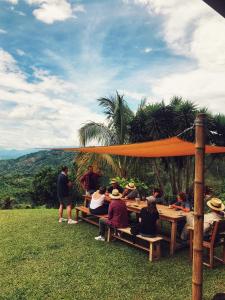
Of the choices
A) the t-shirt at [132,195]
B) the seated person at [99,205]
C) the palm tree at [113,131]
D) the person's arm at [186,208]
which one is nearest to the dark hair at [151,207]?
the person's arm at [186,208]

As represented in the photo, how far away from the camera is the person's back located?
6.19 meters

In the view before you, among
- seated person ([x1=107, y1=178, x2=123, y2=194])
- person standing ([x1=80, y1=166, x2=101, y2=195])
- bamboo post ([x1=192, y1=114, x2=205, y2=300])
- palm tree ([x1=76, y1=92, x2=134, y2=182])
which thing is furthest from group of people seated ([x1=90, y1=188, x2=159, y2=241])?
palm tree ([x1=76, y1=92, x2=134, y2=182])

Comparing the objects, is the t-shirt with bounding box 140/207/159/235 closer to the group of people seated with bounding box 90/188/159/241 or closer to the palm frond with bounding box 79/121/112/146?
the group of people seated with bounding box 90/188/159/241

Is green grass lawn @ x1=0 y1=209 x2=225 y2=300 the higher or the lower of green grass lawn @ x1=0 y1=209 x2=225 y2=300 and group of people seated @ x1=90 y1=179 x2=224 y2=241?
the lower

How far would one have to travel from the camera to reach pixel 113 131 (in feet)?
43.2

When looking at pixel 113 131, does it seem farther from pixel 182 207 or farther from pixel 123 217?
pixel 123 217

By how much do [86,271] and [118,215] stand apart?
1563 mm

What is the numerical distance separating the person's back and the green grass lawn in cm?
44

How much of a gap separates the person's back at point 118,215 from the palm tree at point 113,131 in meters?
5.78

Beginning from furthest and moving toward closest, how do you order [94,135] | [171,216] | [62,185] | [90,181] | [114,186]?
[94,135]
[90,181]
[114,186]
[62,185]
[171,216]

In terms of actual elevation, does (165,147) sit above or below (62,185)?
above

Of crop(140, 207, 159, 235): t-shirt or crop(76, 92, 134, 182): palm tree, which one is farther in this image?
crop(76, 92, 134, 182): palm tree

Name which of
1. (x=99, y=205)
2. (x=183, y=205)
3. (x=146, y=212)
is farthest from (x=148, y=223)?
(x=99, y=205)

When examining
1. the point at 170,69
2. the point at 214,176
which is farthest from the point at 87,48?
the point at 214,176
